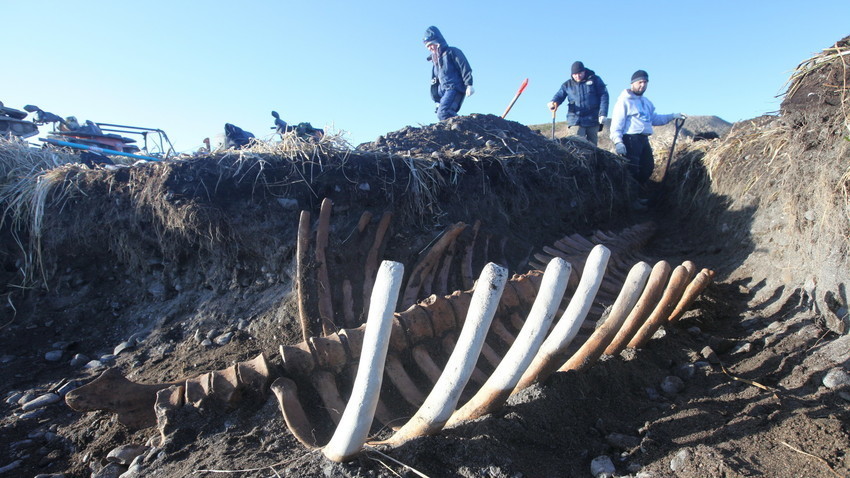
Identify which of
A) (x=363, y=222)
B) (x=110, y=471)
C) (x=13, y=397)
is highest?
(x=363, y=222)

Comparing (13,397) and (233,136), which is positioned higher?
(233,136)

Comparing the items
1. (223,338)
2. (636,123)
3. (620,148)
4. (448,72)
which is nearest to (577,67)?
(636,123)

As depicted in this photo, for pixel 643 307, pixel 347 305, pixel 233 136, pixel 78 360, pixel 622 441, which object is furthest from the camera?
pixel 233 136

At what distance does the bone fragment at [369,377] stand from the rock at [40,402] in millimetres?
2230

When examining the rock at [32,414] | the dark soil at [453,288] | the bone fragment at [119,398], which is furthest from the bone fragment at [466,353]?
the rock at [32,414]

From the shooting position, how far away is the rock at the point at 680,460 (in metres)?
1.50

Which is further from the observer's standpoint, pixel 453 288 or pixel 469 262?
pixel 469 262

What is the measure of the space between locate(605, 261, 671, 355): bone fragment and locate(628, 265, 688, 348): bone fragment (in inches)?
6.4

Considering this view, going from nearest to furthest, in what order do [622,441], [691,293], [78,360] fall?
[622,441] → [691,293] → [78,360]

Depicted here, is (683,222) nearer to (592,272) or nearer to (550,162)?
(550,162)

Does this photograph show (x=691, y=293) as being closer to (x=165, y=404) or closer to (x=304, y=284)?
(x=304, y=284)

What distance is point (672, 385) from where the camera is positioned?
2160 millimetres

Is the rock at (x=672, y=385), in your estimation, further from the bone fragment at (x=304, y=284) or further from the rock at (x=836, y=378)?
the bone fragment at (x=304, y=284)

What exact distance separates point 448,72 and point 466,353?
5924 millimetres
